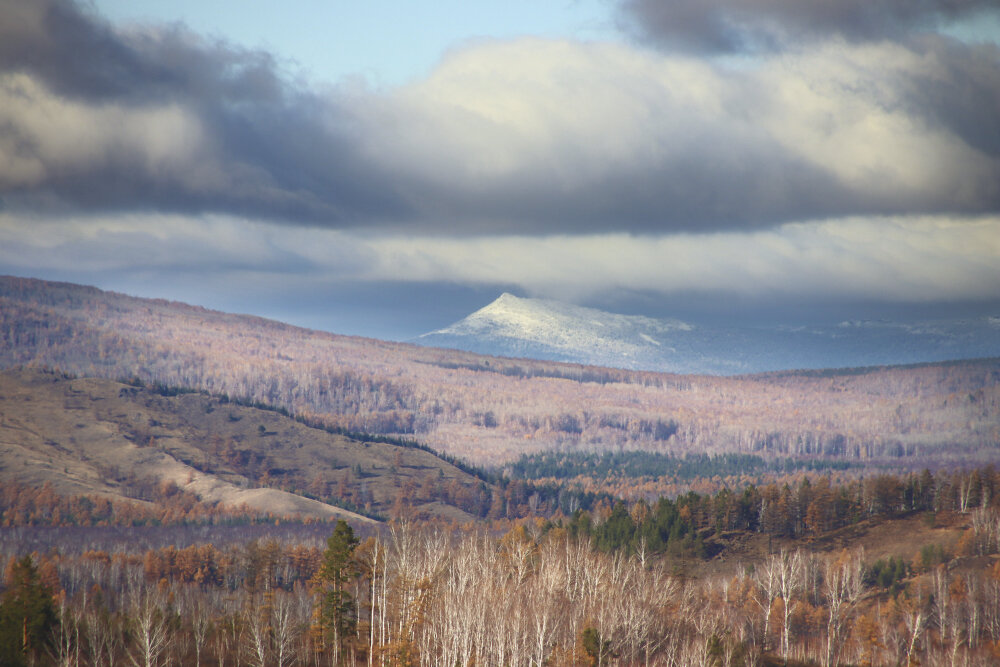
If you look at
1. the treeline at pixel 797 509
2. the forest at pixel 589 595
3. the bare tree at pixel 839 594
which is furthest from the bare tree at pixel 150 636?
the treeline at pixel 797 509

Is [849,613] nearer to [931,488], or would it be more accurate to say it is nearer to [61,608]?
[931,488]

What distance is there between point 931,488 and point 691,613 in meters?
105

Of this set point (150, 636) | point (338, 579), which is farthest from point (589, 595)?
point (150, 636)

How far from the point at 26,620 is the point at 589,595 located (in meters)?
60.6

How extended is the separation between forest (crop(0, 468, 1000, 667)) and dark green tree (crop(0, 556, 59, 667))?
0.22 metres

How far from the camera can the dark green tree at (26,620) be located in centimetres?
8819

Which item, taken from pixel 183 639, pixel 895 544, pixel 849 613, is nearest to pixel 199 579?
pixel 183 639

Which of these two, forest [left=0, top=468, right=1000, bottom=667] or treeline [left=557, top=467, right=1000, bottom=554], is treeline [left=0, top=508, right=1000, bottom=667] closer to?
forest [left=0, top=468, right=1000, bottom=667]

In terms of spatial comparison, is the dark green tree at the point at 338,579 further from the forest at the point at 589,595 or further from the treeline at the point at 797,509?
the treeline at the point at 797,509

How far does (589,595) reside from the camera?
380 ft

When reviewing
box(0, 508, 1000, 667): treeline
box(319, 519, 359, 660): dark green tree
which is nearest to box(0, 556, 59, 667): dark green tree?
box(0, 508, 1000, 667): treeline

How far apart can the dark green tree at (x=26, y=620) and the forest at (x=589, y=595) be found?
0.22 meters

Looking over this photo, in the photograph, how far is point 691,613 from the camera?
117 m

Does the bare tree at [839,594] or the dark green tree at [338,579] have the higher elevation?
the dark green tree at [338,579]
